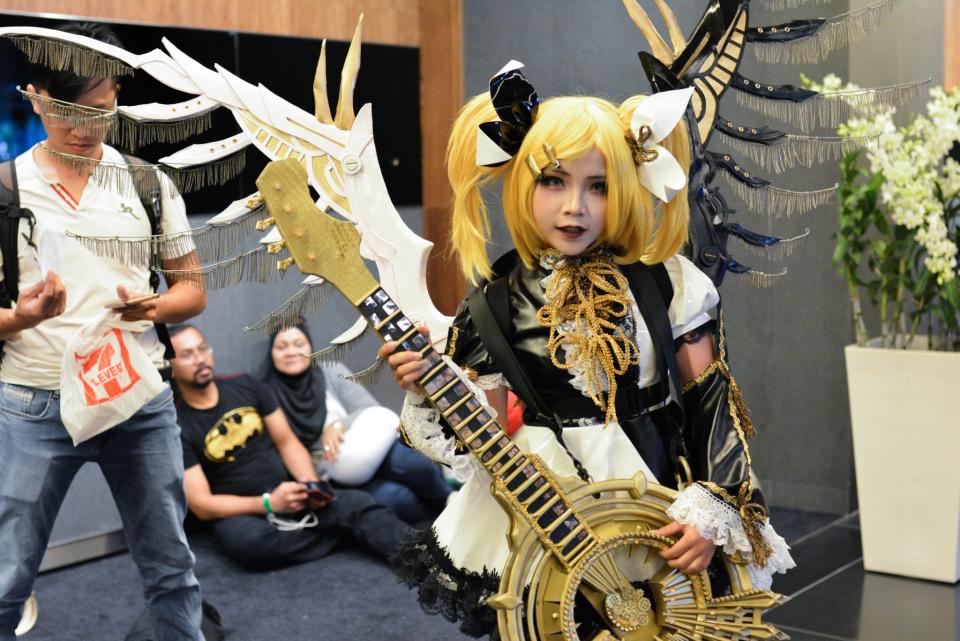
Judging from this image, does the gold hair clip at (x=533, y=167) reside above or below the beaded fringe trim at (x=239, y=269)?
above

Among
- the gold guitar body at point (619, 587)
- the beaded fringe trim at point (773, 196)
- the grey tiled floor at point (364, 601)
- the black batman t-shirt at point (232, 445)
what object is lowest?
the grey tiled floor at point (364, 601)

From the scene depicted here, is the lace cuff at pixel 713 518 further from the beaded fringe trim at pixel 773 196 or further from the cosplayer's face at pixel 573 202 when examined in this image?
the beaded fringe trim at pixel 773 196

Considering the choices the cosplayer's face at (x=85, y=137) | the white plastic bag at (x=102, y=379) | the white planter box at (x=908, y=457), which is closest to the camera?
the cosplayer's face at (x=85, y=137)

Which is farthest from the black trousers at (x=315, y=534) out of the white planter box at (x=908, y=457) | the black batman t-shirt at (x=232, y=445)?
the white planter box at (x=908, y=457)

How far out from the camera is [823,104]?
7.83ft

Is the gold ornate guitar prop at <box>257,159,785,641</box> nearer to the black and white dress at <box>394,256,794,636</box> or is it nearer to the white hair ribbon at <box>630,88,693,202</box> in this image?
the black and white dress at <box>394,256,794,636</box>

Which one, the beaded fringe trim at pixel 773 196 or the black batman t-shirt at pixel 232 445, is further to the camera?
the black batman t-shirt at pixel 232 445

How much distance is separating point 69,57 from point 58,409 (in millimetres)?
913

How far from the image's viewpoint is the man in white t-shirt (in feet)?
7.60

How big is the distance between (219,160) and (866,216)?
2438 mm

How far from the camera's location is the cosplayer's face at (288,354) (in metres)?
4.39

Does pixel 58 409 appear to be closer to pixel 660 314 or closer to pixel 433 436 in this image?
pixel 433 436

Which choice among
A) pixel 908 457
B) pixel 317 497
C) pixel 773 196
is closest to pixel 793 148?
pixel 773 196

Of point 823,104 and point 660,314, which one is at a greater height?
point 823,104
